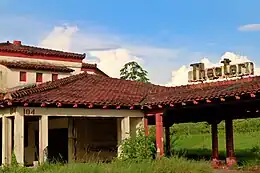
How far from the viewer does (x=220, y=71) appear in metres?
20.3

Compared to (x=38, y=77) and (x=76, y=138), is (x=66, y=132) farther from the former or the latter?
(x=38, y=77)

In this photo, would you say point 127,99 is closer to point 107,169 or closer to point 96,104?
point 96,104

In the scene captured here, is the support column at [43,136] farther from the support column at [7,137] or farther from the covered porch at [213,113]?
the covered porch at [213,113]

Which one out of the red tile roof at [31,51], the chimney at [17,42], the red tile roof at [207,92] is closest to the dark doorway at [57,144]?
the red tile roof at [207,92]

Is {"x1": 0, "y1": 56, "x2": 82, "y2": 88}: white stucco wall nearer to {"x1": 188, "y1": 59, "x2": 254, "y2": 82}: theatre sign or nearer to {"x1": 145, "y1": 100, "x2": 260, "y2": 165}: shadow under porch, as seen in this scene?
{"x1": 145, "y1": 100, "x2": 260, "y2": 165}: shadow under porch

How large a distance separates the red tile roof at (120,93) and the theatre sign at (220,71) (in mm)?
410

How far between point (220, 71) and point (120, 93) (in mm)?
4924

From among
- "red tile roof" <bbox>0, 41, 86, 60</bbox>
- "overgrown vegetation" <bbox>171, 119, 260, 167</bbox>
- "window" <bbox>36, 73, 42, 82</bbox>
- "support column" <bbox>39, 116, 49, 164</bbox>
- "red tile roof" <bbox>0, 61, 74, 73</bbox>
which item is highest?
"red tile roof" <bbox>0, 41, 86, 60</bbox>

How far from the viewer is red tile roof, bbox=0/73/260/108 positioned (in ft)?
58.4

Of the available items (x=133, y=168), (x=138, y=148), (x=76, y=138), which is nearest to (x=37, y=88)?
(x=76, y=138)

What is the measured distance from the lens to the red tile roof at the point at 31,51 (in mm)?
28587

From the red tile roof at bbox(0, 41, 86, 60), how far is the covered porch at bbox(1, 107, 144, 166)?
5557 millimetres

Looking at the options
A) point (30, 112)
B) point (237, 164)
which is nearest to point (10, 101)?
point (30, 112)

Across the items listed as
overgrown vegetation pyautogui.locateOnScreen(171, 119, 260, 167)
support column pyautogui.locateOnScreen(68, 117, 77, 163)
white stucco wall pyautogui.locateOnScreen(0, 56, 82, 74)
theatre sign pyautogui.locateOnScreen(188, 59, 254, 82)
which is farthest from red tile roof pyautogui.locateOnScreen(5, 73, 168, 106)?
overgrown vegetation pyautogui.locateOnScreen(171, 119, 260, 167)
